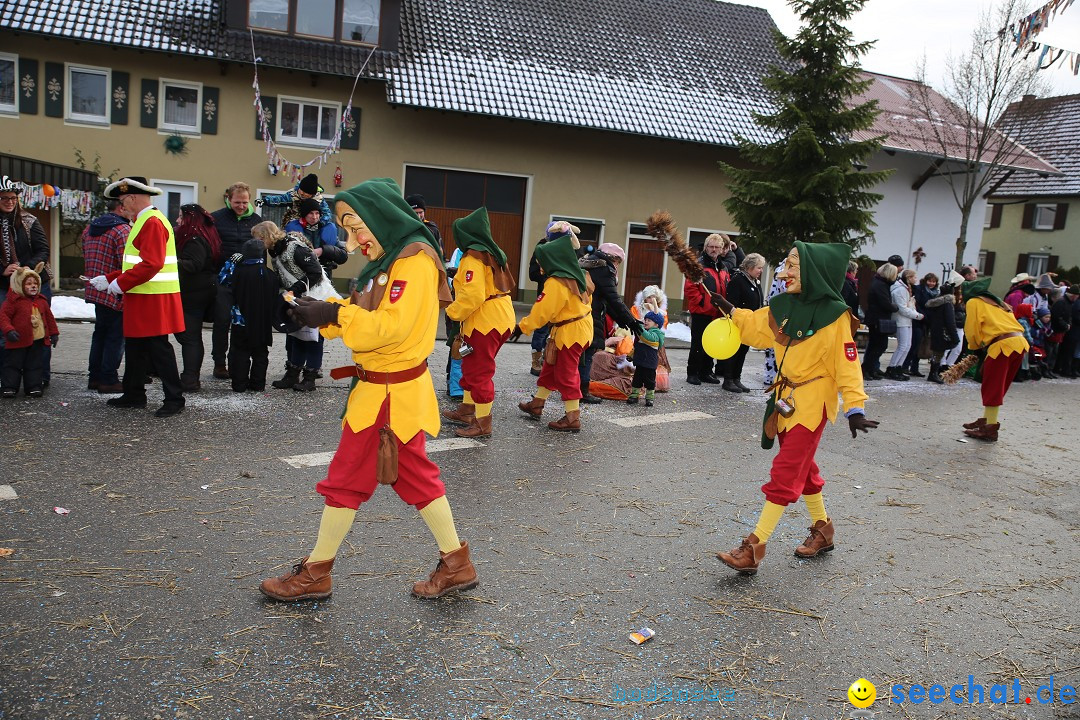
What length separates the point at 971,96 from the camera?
23.6m

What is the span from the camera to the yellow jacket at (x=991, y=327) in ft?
29.2

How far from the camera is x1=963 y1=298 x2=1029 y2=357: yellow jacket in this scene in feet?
29.2

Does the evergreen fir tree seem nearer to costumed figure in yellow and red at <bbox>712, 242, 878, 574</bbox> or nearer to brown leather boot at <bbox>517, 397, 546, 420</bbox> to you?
brown leather boot at <bbox>517, 397, 546, 420</bbox>

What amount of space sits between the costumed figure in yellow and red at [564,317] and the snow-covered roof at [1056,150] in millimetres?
30252

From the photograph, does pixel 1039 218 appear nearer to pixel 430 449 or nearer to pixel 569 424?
pixel 569 424

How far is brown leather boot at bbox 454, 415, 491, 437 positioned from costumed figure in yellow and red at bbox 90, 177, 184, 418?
2493 millimetres

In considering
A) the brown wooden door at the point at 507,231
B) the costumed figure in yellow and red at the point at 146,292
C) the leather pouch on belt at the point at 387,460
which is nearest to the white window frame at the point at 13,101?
the brown wooden door at the point at 507,231

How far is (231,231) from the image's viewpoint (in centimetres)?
859

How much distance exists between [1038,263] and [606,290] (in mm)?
33441

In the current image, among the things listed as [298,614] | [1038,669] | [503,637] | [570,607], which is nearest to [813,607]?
[1038,669]

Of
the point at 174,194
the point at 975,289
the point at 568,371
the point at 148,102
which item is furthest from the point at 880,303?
the point at 148,102

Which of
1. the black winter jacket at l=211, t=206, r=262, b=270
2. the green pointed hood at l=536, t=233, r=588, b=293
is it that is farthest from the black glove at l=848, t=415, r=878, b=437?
the black winter jacket at l=211, t=206, r=262, b=270

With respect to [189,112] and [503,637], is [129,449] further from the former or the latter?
[189,112]

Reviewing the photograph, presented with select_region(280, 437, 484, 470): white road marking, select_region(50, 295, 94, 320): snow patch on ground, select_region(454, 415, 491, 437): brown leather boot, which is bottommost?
select_region(280, 437, 484, 470): white road marking
